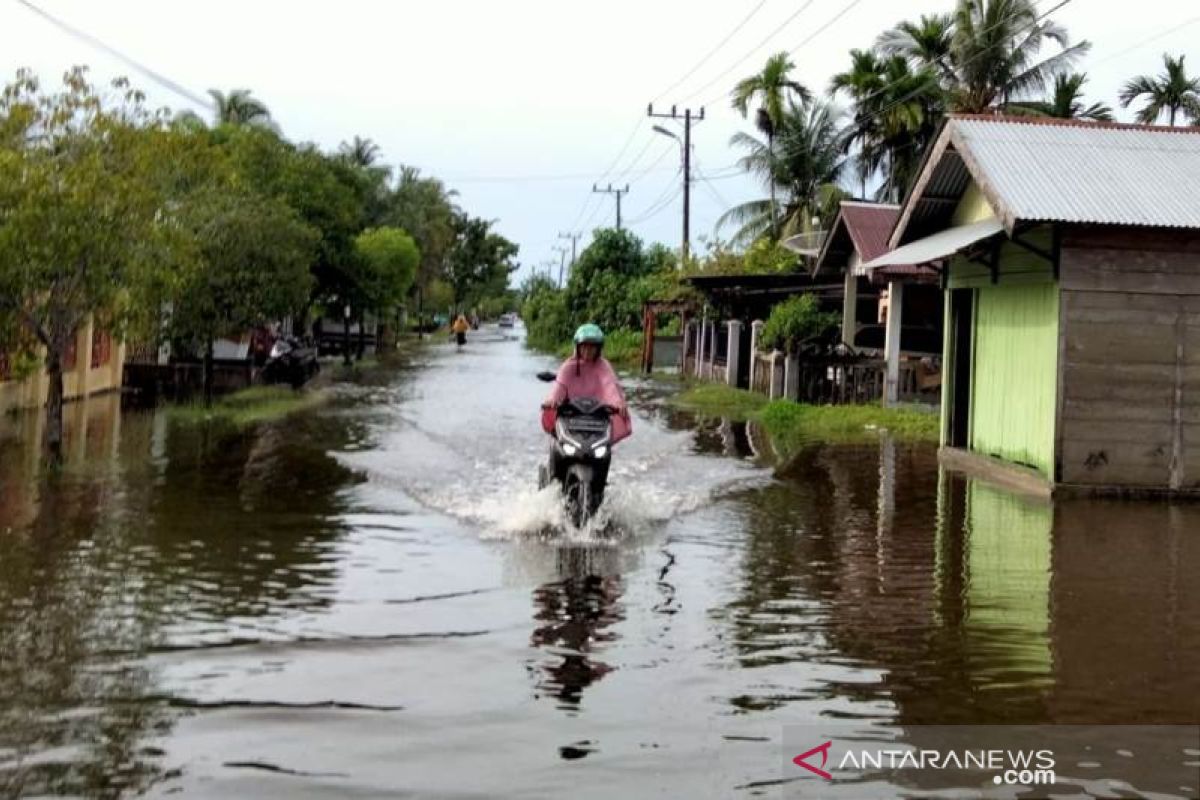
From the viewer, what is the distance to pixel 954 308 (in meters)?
17.5

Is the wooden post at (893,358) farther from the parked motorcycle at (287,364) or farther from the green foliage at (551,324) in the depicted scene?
the green foliage at (551,324)

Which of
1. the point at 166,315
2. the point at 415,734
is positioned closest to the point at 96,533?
the point at 415,734

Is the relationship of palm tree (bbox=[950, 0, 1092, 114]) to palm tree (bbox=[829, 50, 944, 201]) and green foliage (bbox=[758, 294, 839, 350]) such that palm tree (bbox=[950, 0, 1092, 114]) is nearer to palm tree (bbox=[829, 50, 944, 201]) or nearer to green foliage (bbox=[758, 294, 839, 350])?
palm tree (bbox=[829, 50, 944, 201])

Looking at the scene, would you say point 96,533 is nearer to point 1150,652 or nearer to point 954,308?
point 1150,652

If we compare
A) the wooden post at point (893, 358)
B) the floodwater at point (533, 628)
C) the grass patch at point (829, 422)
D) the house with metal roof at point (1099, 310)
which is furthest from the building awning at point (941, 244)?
the wooden post at point (893, 358)

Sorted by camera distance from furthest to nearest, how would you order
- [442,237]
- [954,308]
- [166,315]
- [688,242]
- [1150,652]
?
[442,237], [688,242], [166,315], [954,308], [1150,652]

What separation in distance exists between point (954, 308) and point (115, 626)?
13.1 m

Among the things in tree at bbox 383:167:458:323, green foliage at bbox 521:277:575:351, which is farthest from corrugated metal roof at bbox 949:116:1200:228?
tree at bbox 383:167:458:323

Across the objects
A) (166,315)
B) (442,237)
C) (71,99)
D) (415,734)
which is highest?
(442,237)

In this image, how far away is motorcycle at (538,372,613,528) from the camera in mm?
10383

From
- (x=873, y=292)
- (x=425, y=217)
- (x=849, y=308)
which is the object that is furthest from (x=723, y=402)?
(x=425, y=217)

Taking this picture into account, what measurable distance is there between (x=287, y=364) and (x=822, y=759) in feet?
82.0

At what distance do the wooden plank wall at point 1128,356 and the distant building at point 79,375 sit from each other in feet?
42.2

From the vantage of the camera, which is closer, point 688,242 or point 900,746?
point 900,746
